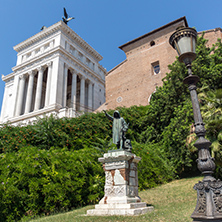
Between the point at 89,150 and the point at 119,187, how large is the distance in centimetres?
496

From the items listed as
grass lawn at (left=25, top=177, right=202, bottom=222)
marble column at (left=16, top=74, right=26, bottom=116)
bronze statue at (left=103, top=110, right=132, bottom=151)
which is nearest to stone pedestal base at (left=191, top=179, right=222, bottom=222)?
grass lawn at (left=25, top=177, right=202, bottom=222)

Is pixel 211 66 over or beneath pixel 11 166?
over

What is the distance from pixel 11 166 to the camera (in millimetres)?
Answer: 8188

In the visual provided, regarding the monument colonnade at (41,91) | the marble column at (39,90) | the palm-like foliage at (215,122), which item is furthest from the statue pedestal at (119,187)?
the marble column at (39,90)

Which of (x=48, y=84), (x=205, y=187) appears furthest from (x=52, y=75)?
(x=205, y=187)

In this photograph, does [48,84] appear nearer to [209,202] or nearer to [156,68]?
[156,68]

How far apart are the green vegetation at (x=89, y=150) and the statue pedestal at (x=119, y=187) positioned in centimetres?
257

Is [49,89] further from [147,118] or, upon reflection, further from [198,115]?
[198,115]

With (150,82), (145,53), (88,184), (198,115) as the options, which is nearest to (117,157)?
(198,115)

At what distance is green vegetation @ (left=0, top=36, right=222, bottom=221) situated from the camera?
26.1 feet

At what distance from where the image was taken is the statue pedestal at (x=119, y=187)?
6.14m

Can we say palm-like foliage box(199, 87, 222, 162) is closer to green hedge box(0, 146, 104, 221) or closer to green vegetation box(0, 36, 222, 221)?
green vegetation box(0, 36, 222, 221)

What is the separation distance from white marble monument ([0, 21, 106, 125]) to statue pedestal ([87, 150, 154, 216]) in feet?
84.6

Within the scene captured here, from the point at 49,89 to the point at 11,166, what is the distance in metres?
27.9
